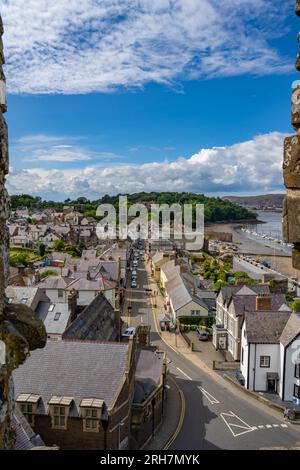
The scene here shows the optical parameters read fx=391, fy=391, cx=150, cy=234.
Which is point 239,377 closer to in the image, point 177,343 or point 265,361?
point 265,361

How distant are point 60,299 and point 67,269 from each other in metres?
11.4

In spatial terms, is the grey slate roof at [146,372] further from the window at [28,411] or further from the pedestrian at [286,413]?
the pedestrian at [286,413]

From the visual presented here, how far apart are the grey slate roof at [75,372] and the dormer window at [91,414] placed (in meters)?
Result: 0.43

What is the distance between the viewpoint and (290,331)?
26.5 m

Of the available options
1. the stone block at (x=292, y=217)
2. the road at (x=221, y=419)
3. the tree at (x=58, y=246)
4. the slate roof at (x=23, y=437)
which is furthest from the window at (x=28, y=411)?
the tree at (x=58, y=246)

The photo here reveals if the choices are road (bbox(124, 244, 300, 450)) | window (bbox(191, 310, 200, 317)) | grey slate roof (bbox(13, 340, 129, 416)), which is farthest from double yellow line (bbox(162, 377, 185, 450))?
window (bbox(191, 310, 200, 317))

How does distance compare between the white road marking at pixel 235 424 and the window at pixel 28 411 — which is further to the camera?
the white road marking at pixel 235 424

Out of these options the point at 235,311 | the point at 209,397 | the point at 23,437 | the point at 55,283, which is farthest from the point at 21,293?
the point at 23,437

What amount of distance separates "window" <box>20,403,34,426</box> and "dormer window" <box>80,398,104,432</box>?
85.6 inches

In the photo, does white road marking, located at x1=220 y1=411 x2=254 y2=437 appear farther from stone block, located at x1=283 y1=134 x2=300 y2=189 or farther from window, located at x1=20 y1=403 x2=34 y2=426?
stone block, located at x1=283 y1=134 x2=300 y2=189

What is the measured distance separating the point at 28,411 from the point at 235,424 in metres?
11.9

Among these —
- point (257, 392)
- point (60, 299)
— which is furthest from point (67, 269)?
point (257, 392)

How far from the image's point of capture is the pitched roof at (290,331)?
1014 inches
